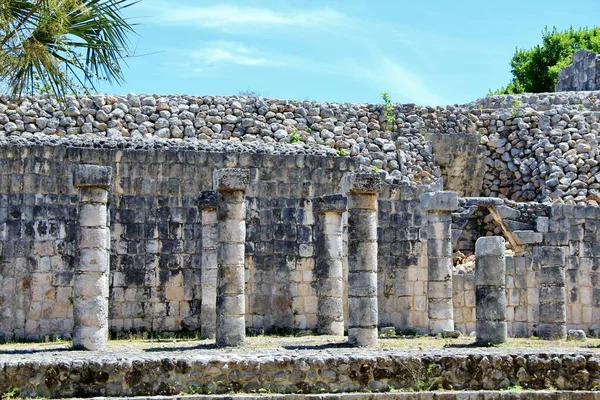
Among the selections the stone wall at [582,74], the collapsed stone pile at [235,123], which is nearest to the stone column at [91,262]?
the collapsed stone pile at [235,123]

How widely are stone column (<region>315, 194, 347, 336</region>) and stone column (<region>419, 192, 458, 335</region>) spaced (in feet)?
5.85

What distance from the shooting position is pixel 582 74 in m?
39.1

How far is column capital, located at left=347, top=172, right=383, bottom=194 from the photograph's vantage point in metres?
19.4

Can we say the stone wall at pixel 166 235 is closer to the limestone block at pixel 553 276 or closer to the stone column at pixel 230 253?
the limestone block at pixel 553 276

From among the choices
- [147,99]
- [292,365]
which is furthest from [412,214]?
[292,365]

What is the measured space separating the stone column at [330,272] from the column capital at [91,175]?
5.09m

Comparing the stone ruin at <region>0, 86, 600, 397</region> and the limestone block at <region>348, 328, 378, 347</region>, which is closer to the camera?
the limestone block at <region>348, 328, 378, 347</region>

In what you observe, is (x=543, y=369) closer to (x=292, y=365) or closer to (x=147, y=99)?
(x=292, y=365)

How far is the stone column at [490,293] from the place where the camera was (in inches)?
753

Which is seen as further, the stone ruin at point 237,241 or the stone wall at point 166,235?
the stone wall at point 166,235

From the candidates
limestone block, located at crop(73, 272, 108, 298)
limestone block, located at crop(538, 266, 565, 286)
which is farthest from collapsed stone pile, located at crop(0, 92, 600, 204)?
limestone block, located at crop(73, 272, 108, 298)

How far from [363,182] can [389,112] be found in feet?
39.5

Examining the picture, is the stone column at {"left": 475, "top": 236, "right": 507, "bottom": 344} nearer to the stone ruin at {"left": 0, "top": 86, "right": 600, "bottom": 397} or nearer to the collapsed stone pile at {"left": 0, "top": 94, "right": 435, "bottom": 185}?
the stone ruin at {"left": 0, "top": 86, "right": 600, "bottom": 397}

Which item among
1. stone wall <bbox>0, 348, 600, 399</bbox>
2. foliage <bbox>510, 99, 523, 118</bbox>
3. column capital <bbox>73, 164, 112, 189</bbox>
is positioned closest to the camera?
stone wall <bbox>0, 348, 600, 399</bbox>
